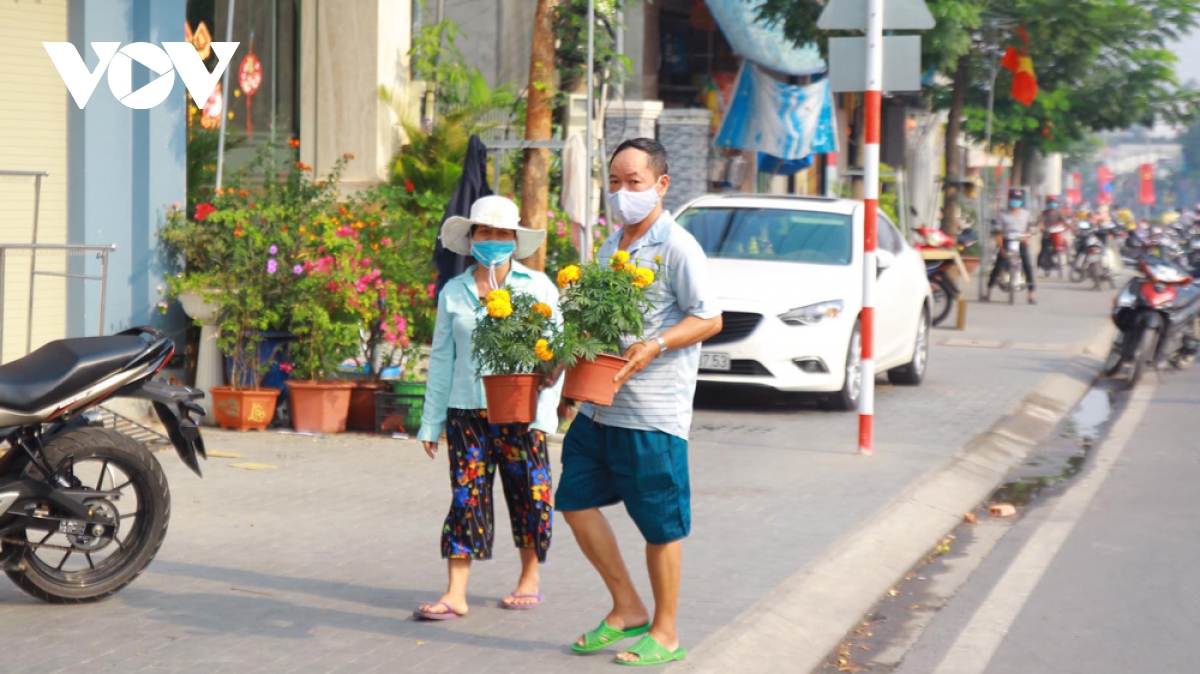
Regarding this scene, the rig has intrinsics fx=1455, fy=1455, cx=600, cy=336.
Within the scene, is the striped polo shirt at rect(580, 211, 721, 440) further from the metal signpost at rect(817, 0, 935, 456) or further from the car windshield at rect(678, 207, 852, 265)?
the car windshield at rect(678, 207, 852, 265)

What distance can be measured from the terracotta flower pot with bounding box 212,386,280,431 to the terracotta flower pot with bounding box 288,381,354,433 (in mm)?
172

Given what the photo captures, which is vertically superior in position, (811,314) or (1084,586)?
(811,314)

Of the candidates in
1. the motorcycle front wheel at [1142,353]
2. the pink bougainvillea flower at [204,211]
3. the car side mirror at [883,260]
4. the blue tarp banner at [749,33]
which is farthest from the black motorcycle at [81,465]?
the blue tarp banner at [749,33]

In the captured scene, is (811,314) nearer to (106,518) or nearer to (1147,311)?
(1147,311)

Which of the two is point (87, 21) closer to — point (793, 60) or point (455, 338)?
point (455, 338)

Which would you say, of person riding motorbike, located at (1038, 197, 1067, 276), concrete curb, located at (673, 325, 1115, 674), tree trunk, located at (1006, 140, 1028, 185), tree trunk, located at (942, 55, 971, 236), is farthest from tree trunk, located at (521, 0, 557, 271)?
tree trunk, located at (1006, 140, 1028, 185)

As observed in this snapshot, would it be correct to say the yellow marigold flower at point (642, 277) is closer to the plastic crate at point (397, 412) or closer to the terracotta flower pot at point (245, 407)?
the plastic crate at point (397, 412)

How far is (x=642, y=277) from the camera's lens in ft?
15.3

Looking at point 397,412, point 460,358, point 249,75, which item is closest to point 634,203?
point 460,358

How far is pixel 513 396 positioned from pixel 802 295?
6963 mm

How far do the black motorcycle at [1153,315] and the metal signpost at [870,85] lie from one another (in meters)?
6.09

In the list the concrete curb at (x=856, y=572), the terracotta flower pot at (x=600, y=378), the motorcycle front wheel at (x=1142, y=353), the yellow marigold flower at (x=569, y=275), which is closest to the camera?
the terracotta flower pot at (x=600, y=378)

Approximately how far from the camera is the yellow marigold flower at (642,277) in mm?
4672

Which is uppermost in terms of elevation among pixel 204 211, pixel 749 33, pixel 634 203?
pixel 749 33
